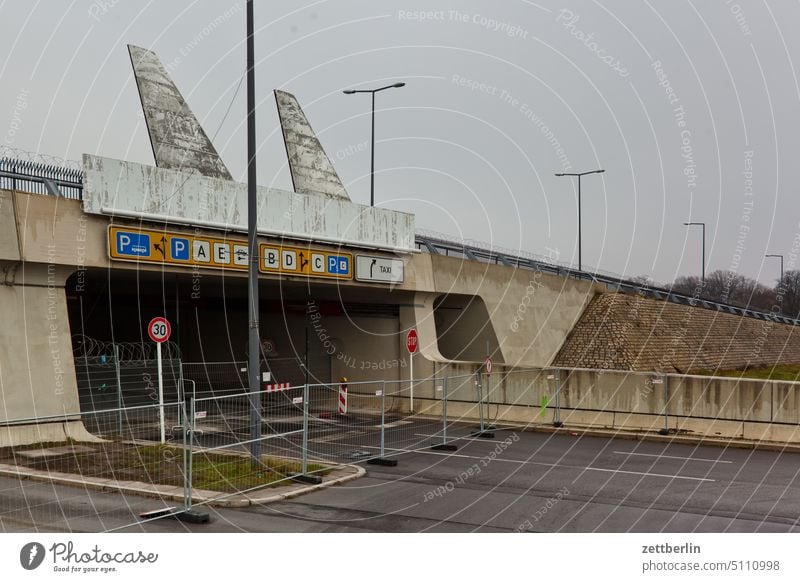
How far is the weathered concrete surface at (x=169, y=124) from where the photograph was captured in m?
23.8

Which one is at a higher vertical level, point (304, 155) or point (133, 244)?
point (304, 155)

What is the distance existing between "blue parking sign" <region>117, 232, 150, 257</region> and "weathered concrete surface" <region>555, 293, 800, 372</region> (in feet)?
78.1

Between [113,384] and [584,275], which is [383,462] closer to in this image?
[113,384]

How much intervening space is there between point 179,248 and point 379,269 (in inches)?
319

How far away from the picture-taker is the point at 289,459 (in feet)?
50.7

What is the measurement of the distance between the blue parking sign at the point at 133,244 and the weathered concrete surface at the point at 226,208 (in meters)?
0.53

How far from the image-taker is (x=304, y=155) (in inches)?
1226

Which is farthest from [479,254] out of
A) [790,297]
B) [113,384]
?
[790,297]

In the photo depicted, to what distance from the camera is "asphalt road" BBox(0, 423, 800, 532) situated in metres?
10.8

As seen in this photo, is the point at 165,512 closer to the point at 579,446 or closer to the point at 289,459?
the point at 289,459

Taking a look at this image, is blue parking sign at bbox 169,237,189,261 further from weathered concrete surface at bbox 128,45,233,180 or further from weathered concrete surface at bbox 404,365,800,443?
weathered concrete surface at bbox 404,365,800,443

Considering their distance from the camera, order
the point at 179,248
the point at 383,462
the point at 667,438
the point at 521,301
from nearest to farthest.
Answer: the point at 383,462
the point at 667,438
the point at 179,248
the point at 521,301

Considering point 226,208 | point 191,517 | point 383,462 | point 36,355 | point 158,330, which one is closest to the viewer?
point 191,517

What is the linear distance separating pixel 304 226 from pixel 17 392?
9.80 metres
